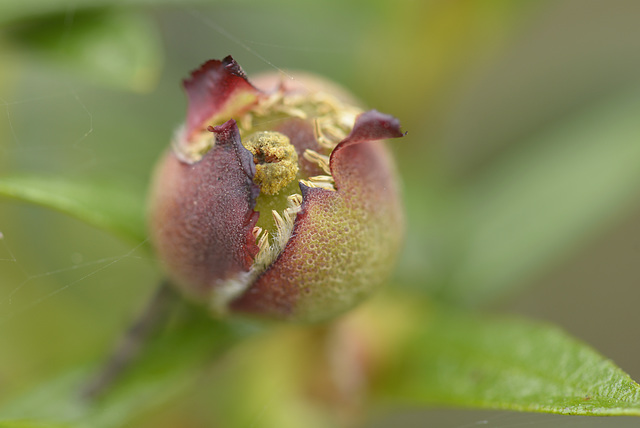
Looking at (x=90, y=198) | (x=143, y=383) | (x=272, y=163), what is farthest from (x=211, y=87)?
(x=143, y=383)

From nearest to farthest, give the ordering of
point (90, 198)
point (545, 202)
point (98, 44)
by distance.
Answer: point (90, 198) < point (98, 44) < point (545, 202)

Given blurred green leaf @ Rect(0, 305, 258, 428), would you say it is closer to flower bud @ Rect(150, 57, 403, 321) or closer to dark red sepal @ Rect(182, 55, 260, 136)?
flower bud @ Rect(150, 57, 403, 321)

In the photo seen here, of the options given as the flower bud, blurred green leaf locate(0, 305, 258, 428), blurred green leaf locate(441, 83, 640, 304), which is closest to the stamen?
the flower bud

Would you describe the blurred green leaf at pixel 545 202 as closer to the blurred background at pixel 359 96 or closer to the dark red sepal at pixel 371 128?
the blurred background at pixel 359 96

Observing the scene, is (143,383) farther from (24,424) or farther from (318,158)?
(318,158)

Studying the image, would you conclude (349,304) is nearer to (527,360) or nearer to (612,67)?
(527,360)

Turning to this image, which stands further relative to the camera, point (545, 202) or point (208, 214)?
point (545, 202)
